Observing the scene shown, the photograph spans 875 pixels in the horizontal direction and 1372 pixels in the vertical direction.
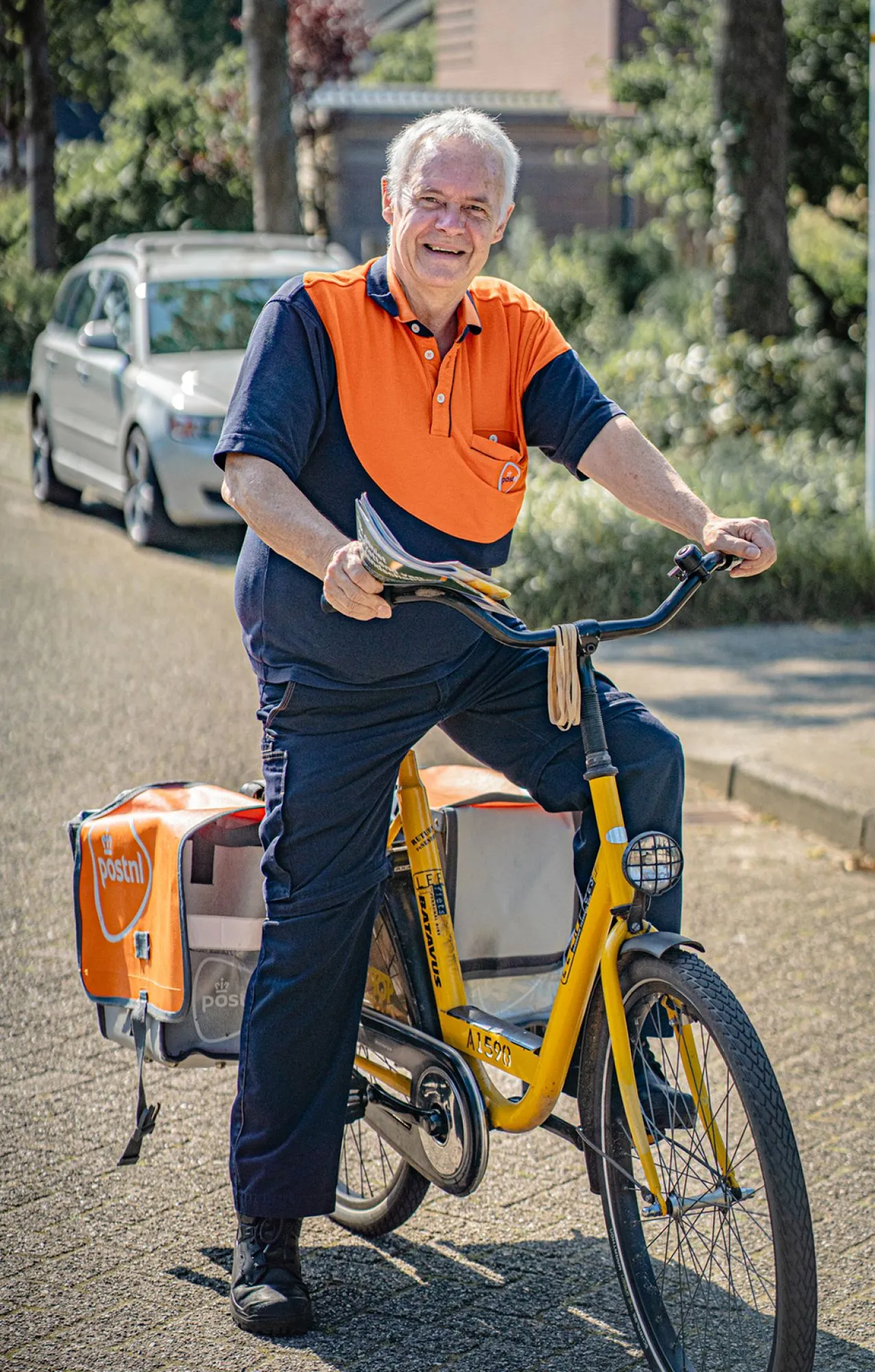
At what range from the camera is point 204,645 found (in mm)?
9078

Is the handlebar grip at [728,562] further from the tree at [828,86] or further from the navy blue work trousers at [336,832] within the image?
the tree at [828,86]

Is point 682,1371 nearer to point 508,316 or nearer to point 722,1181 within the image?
point 722,1181

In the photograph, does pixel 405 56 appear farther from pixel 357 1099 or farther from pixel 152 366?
pixel 357 1099

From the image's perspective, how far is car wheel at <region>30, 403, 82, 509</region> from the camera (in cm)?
1349

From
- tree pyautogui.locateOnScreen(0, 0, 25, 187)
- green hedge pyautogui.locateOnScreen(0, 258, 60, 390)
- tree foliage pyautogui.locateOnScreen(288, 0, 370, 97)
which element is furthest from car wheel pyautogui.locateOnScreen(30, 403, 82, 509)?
tree foliage pyautogui.locateOnScreen(288, 0, 370, 97)

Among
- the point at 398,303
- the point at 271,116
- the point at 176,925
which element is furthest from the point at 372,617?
the point at 271,116

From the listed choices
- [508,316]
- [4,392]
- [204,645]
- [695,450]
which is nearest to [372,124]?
[4,392]

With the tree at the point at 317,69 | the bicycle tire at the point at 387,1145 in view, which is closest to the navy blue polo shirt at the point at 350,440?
the bicycle tire at the point at 387,1145

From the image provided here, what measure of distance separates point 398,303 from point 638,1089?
1.36m

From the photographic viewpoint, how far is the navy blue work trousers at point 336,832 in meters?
2.97

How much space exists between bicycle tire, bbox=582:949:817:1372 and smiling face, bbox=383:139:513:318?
1.17 meters

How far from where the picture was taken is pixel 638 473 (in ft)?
10.3

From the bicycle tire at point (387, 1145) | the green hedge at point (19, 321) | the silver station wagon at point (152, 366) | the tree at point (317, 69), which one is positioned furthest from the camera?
the tree at point (317, 69)

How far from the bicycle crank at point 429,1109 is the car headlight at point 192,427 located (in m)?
8.18
